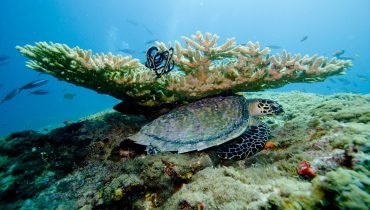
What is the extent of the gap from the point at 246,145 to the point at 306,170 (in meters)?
1.11

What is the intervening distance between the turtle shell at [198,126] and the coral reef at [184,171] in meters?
0.20

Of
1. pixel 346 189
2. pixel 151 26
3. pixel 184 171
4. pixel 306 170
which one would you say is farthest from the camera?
pixel 151 26

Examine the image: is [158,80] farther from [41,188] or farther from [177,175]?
[41,188]

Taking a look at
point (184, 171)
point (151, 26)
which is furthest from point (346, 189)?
point (151, 26)

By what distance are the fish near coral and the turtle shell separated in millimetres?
1129

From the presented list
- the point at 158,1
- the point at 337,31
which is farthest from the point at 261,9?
the point at 158,1

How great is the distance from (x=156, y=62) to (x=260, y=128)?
1899 mm

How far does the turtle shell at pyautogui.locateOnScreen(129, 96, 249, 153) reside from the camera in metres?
3.29

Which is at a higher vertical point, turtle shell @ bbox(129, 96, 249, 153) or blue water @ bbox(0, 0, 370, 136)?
blue water @ bbox(0, 0, 370, 136)

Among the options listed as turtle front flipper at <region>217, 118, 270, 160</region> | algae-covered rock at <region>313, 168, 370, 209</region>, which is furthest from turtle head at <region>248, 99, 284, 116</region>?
algae-covered rock at <region>313, 168, 370, 209</region>

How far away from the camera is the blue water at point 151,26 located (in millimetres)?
89250

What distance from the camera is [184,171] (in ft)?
9.23

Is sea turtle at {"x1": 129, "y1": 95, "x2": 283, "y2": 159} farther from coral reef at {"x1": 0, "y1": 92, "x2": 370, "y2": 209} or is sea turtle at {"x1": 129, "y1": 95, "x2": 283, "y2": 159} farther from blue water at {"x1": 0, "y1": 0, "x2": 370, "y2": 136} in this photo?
blue water at {"x1": 0, "y1": 0, "x2": 370, "y2": 136}

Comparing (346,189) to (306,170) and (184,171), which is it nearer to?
(306,170)
